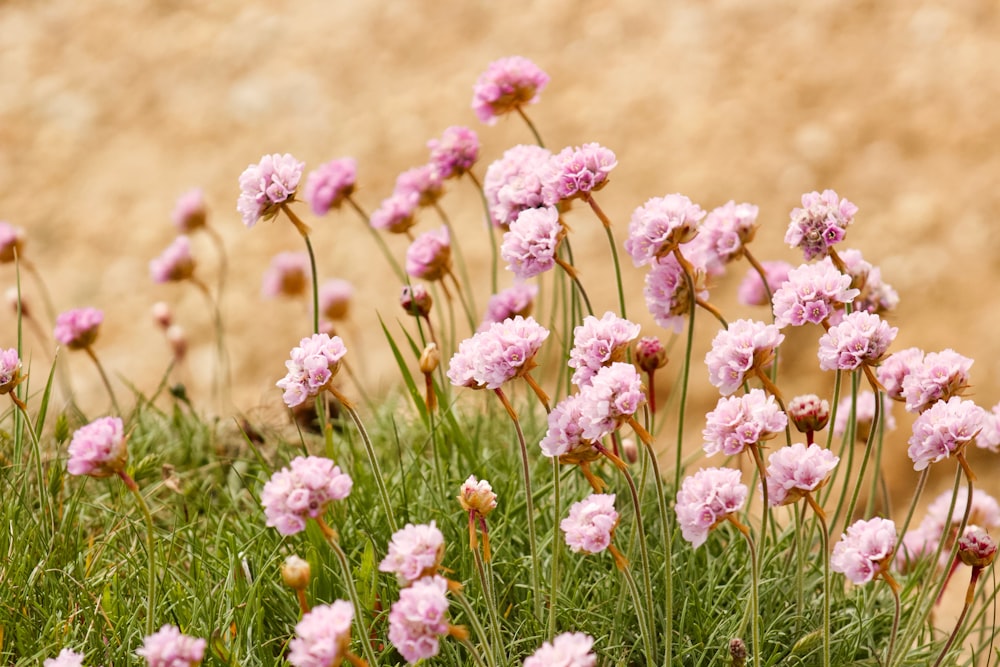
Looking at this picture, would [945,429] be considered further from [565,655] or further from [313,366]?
[313,366]

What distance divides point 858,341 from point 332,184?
1059 mm

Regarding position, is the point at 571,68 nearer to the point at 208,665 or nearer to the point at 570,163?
the point at 570,163

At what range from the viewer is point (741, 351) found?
1.12 m

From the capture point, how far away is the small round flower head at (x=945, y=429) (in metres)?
1.11

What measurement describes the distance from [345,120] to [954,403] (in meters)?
2.67

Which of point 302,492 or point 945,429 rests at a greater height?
point 945,429

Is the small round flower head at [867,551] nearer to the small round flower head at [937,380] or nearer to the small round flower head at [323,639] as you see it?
the small round flower head at [937,380]

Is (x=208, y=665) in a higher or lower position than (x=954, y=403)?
lower

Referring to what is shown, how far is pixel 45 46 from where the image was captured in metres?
3.85

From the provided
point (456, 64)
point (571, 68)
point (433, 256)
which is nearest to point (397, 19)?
point (456, 64)

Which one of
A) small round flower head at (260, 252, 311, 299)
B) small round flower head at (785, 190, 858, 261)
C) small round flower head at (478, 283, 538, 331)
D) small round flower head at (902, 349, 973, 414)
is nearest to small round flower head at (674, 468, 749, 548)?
small round flower head at (902, 349, 973, 414)

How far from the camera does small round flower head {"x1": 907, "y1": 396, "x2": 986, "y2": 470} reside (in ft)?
3.63

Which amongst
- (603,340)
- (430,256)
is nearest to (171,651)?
(603,340)

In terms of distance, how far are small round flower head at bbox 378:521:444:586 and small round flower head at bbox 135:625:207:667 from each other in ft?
0.58
